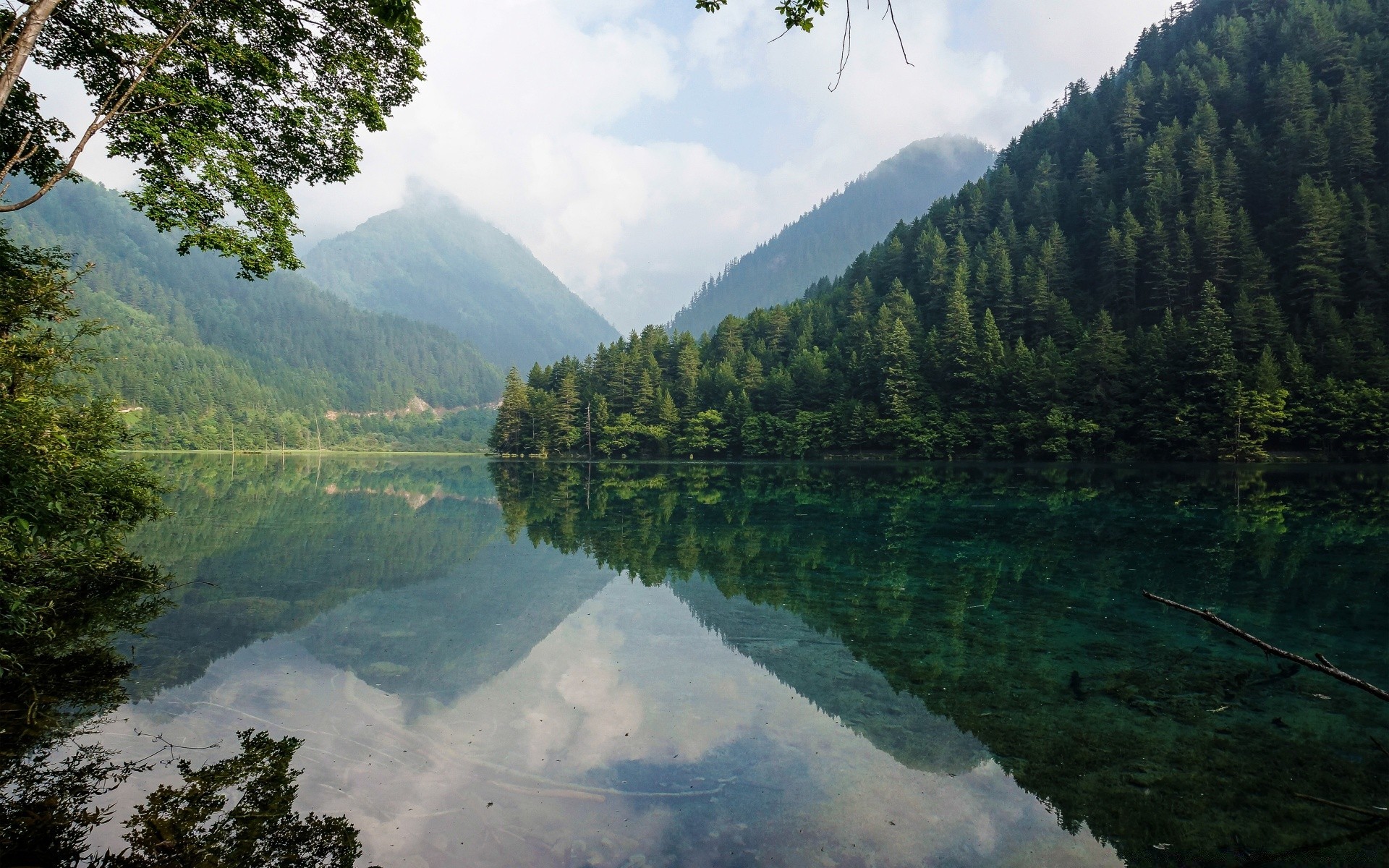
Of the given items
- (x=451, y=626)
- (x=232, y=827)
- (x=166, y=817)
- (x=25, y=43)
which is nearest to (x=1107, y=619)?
(x=451, y=626)

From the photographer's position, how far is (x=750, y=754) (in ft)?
21.7

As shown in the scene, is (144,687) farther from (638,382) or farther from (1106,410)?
(638,382)

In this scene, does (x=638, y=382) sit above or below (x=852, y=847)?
above

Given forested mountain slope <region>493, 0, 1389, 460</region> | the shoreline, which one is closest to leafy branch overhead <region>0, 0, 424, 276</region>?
forested mountain slope <region>493, 0, 1389, 460</region>

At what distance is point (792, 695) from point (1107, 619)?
7.08m

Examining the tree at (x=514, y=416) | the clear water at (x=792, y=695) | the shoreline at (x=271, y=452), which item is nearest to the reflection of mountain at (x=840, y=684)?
the clear water at (x=792, y=695)

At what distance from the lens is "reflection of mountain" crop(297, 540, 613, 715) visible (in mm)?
8914

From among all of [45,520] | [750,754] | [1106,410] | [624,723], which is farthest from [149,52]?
[1106,410]

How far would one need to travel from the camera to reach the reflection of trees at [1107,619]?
5.82 metres

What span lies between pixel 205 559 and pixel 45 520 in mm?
10443

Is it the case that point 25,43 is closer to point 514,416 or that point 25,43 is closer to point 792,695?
point 792,695

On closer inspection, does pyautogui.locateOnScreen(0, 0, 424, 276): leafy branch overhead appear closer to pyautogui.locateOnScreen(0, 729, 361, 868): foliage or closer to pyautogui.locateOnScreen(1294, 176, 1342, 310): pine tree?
pyautogui.locateOnScreen(0, 729, 361, 868): foliage

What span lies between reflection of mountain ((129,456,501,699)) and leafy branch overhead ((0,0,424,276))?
6.17 metres

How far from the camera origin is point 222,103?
1041 cm
